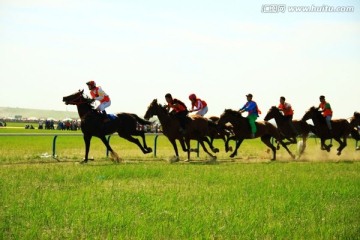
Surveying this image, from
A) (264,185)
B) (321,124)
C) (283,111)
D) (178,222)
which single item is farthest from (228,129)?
(178,222)

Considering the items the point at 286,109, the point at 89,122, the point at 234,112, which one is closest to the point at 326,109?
the point at 286,109

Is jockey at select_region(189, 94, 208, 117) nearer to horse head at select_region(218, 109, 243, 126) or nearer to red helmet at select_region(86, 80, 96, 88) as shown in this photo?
horse head at select_region(218, 109, 243, 126)

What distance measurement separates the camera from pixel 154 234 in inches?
268

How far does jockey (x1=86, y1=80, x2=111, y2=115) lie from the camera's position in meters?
19.0

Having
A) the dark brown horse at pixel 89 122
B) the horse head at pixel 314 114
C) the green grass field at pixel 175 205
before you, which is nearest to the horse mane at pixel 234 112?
the horse head at pixel 314 114

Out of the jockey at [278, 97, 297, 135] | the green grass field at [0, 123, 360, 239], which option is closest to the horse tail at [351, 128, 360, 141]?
the jockey at [278, 97, 297, 135]

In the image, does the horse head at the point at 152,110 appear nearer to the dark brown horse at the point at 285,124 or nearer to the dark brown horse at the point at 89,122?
the dark brown horse at the point at 89,122

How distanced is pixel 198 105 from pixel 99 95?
4.76 meters

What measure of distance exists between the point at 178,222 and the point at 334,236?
201 cm

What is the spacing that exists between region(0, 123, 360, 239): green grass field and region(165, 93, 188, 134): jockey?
6217 mm

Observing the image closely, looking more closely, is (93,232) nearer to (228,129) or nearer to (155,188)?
(155,188)

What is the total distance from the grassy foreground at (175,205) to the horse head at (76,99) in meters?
5.03

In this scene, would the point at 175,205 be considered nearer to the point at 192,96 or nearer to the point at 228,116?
the point at 228,116

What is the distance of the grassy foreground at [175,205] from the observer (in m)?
7.00
